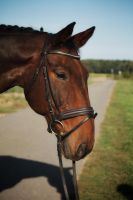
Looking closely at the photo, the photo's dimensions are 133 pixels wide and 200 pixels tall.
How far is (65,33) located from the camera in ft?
9.09

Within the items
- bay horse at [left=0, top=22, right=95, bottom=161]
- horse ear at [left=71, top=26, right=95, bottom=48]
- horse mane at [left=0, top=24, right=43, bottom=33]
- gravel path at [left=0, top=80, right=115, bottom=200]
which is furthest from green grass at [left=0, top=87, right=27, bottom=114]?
horse ear at [left=71, top=26, right=95, bottom=48]

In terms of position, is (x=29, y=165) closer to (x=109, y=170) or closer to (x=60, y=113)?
(x=109, y=170)

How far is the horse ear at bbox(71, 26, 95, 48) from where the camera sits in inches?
120

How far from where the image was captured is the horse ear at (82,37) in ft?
9.99

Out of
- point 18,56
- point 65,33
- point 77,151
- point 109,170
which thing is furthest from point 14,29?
point 109,170

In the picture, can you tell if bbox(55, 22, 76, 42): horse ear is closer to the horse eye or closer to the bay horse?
the bay horse

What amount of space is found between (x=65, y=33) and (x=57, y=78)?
1.47 feet

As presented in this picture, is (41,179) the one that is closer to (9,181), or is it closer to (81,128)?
(9,181)

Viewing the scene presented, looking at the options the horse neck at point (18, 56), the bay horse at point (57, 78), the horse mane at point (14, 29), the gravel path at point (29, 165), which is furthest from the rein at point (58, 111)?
the gravel path at point (29, 165)

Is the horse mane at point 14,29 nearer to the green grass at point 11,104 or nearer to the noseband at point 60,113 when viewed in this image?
the noseband at point 60,113

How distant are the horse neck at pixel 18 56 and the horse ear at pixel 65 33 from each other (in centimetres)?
25

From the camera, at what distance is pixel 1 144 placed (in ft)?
24.7

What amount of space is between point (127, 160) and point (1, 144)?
10.8ft

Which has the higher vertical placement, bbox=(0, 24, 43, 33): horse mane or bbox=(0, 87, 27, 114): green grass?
bbox=(0, 24, 43, 33): horse mane
